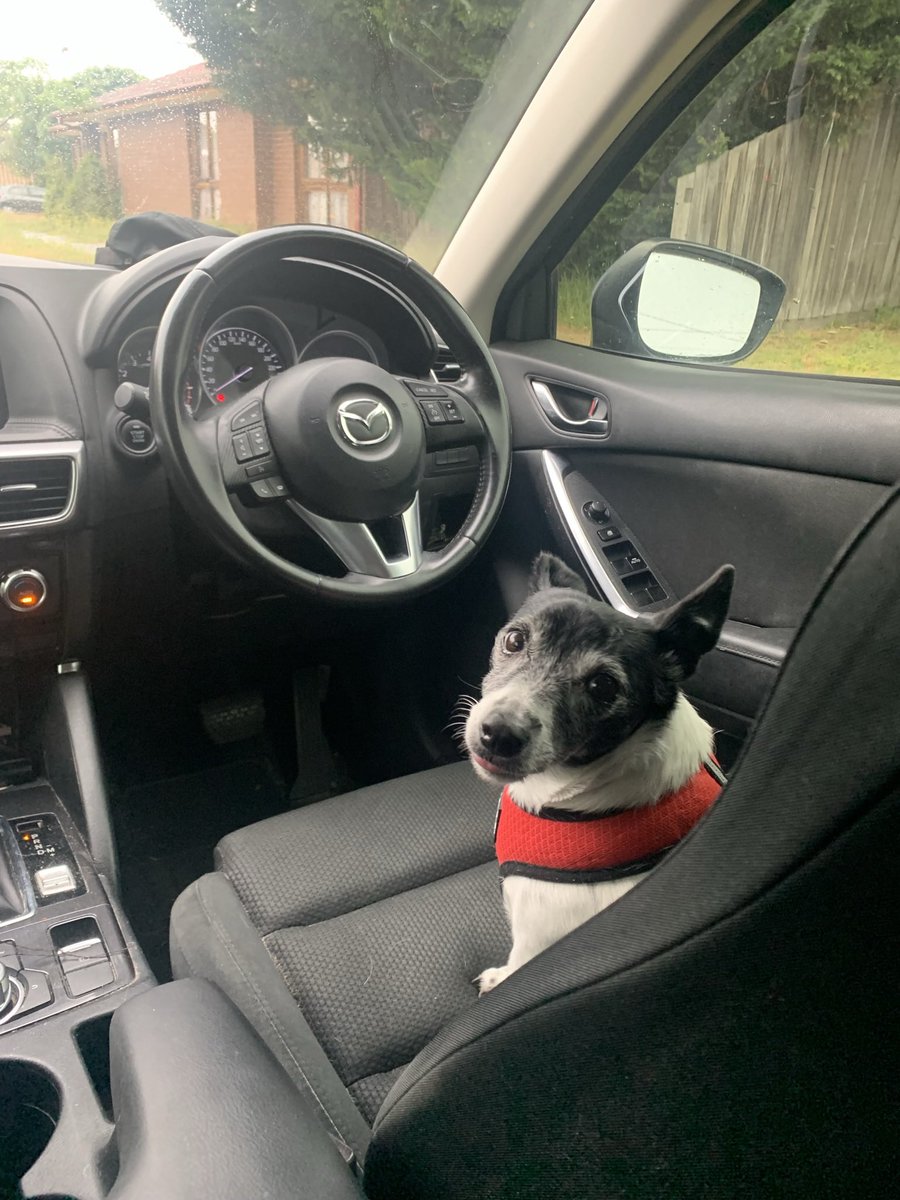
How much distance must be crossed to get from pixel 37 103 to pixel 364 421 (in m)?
1.12

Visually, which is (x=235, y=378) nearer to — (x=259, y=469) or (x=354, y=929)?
(x=259, y=469)

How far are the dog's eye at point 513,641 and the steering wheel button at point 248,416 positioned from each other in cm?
73

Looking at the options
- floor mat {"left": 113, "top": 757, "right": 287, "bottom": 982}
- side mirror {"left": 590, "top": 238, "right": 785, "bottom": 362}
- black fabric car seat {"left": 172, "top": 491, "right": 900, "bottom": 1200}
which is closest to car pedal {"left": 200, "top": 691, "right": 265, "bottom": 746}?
floor mat {"left": 113, "top": 757, "right": 287, "bottom": 982}

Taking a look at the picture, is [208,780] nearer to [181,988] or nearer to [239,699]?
[239,699]

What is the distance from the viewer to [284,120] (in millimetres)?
2434

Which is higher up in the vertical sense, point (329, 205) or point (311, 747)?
point (329, 205)

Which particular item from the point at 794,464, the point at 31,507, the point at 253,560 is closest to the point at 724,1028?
the point at 253,560

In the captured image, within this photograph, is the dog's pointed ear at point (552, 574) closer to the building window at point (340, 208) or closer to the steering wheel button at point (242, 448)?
the steering wheel button at point (242, 448)

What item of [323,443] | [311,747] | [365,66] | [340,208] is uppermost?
[365,66]

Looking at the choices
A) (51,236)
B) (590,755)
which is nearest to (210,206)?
(51,236)

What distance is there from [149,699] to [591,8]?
207 cm

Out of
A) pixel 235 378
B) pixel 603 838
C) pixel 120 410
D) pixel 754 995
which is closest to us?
pixel 754 995

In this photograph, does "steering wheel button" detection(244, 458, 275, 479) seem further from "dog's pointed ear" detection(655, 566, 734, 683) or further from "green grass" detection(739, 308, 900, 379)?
"green grass" detection(739, 308, 900, 379)

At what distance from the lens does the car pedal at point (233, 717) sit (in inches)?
115
